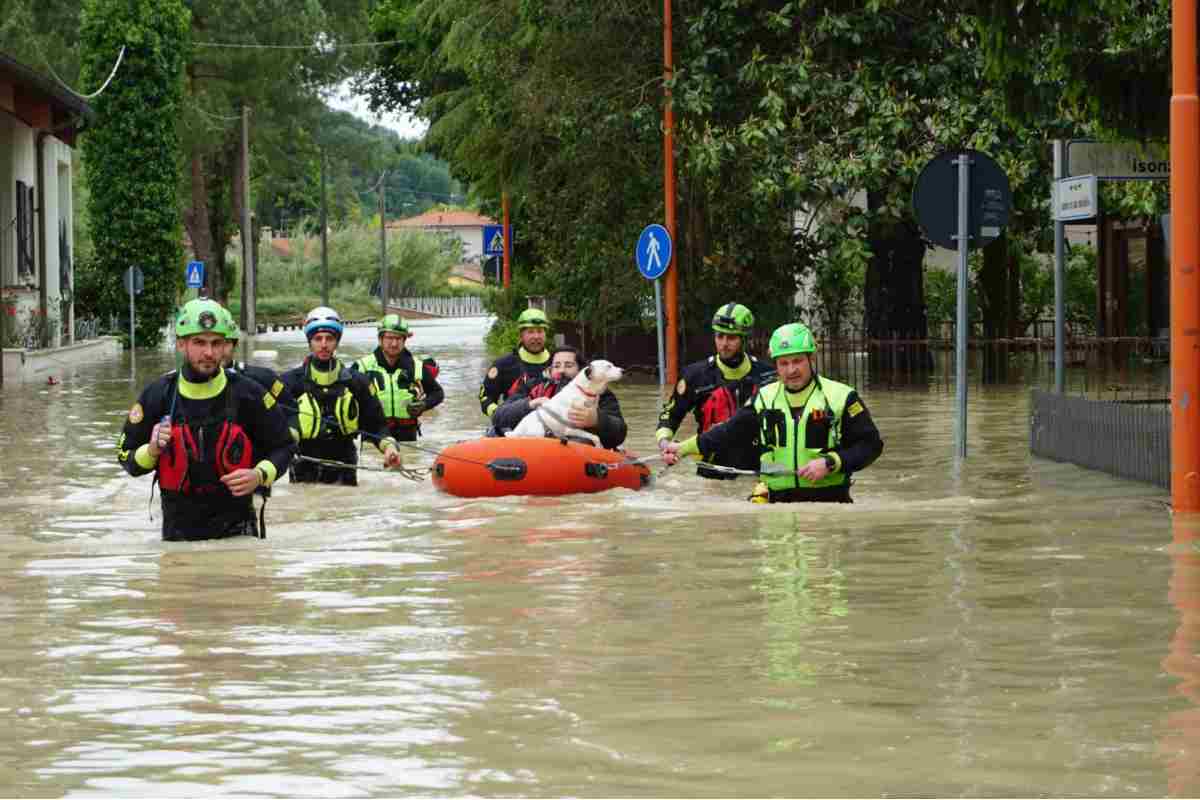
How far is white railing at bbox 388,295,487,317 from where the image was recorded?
123 meters

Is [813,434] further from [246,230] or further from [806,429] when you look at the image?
[246,230]

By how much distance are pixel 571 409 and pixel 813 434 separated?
147 inches

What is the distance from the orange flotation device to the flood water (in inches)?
8.5

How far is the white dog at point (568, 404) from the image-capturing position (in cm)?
1608

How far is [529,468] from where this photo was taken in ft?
51.8

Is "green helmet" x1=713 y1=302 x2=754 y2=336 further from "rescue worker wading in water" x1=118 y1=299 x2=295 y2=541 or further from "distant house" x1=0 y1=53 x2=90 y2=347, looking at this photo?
"distant house" x1=0 y1=53 x2=90 y2=347

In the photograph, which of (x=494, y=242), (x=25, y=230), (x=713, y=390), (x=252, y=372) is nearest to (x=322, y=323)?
(x=713, y=390)

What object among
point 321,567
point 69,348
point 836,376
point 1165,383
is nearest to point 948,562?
point 321,567

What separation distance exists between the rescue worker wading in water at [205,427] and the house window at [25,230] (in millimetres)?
33483

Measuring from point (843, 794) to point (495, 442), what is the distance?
9764 mm

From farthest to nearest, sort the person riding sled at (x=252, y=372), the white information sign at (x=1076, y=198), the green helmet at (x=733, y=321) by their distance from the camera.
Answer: the white information sign at (x=1076, y=198), the green helmet at (x=733, y=321), the person riding sled at (x=252, y=372)

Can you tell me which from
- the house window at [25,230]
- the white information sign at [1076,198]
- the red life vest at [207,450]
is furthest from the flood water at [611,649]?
the house window at [25,230]

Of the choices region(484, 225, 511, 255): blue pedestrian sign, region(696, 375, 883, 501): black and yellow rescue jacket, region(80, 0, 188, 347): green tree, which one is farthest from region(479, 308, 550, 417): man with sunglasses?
region(80, 0, 188, 347): green tree

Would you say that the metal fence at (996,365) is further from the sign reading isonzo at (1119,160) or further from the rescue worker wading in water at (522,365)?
the rescue worker wading in water at (522,365)
